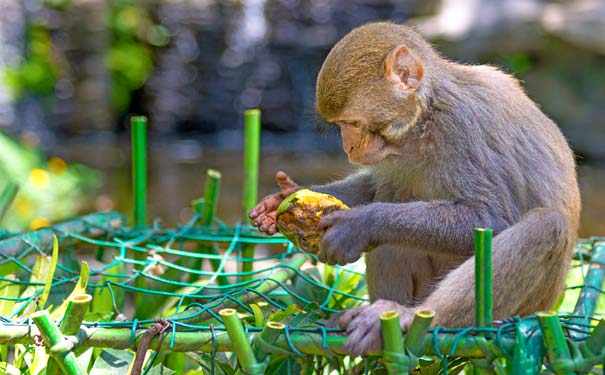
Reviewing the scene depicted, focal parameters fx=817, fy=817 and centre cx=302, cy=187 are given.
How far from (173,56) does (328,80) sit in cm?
1101

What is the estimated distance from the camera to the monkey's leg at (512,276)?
2.61 meters

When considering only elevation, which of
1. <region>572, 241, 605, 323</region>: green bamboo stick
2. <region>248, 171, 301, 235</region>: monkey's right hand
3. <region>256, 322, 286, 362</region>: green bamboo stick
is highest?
<region>248, 171, 301, 235</region>: monkey's right hand

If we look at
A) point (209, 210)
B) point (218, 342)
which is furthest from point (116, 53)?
point (218, 342)

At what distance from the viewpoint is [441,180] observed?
2979 millimetres

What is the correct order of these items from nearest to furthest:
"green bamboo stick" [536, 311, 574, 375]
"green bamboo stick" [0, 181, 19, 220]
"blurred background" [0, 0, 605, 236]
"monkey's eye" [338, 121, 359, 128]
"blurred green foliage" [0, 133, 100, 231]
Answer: "green bamboo stick" [536, 311, 574, 375], "monkey's eye" [338, 121, 359, 128], "green bamboo stick" [0, 181, 19, 220], "blurred green foliage" [0, 133, 100, 231], "blurred background" [0, 0, 605, 236]

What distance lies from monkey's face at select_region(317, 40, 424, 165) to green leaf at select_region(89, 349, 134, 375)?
3.54ft

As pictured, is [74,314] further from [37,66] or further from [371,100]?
[37,66]

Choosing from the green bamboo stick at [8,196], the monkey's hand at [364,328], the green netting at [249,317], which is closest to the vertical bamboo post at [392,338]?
the green netting at [249,317]

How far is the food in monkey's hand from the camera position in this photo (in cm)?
290

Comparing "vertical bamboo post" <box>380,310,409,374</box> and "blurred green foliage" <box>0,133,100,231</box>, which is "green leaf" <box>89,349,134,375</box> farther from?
"blurred green foliage" <box>0,133,100,231</box>

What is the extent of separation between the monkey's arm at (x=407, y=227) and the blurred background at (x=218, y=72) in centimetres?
678

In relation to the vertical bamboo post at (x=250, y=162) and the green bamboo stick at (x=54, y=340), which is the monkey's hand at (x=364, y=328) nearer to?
the green bamboo stick at (x=54, y=340)

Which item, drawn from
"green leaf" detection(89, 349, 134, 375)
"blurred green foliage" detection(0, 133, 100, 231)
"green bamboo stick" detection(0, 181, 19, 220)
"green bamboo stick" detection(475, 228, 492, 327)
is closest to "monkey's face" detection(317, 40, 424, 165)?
"green bamboo stick" detection(475, 228, 492, 327)

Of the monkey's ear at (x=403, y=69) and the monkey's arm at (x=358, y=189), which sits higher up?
the monkey's ear at (x=403, y=69)
